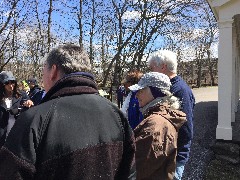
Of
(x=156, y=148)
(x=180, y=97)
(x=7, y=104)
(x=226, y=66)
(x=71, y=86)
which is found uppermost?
(x=226, y=66)

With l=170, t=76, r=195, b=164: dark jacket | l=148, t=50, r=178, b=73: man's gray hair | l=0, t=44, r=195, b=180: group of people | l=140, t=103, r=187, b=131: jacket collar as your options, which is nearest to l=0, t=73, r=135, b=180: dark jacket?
l=0, t=44, r=195, b=180: group of people


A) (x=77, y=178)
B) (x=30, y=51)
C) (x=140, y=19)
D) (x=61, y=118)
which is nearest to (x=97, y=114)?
(x=61, y=118)

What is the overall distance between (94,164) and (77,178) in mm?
111

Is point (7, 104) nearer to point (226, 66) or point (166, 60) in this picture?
point (166, 60)

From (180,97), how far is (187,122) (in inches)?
10.6

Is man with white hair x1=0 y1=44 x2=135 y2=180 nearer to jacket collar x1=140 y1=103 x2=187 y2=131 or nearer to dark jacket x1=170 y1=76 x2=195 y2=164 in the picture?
jacket collar x1=140 y1=103 x2=187 y2=131

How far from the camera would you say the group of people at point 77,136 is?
4.52 feet

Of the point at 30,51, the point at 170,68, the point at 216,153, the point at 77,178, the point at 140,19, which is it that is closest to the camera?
the point at 77,178

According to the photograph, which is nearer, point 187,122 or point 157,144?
point 157,144

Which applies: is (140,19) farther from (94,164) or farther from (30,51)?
(94,164)

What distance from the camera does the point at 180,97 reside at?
10.1 feet

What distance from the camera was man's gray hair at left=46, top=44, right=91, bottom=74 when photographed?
65.6 inches

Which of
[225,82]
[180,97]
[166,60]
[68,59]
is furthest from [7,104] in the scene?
[225,82]

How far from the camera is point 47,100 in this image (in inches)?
61.3
